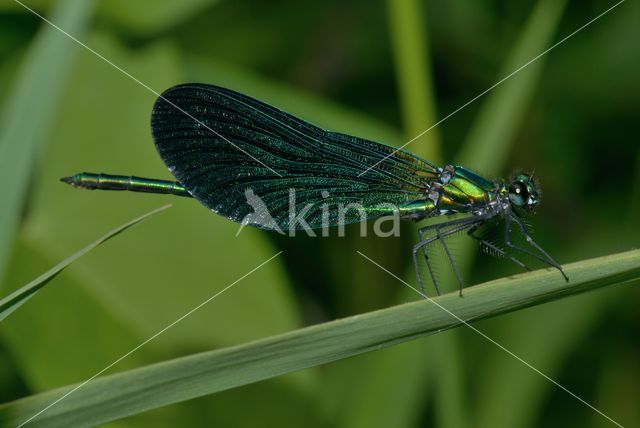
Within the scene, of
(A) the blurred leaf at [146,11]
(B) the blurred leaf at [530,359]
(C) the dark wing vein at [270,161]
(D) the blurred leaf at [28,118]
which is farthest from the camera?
(B) the blurred leaf at [530,359]

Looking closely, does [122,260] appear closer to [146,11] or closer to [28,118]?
[28,118]

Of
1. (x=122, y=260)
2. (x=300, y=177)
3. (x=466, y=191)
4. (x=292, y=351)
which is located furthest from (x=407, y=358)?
(x=292, y=351)

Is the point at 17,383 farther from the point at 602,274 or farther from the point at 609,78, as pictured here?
the point at 609,78

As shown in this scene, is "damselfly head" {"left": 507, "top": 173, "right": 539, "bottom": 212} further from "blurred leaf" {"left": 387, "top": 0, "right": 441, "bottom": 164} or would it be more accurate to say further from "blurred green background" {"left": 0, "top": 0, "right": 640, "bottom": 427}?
"blurred leaf" {"left": 387, "top": 0, "right": 441, "bottom": 164}

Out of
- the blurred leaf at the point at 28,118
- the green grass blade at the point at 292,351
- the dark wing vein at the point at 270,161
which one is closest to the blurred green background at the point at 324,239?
the blurred leaf at the point at 28,118

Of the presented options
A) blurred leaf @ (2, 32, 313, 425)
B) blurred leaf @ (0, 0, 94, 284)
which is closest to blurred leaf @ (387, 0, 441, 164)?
blurred leaf @ (2, 32, 313, 425)

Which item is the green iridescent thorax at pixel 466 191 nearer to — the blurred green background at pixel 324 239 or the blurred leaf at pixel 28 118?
the blurred green background at pixel 324 239
